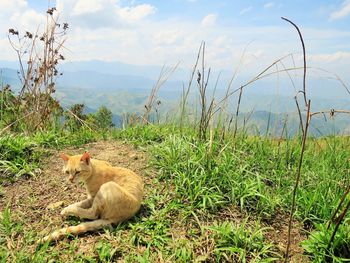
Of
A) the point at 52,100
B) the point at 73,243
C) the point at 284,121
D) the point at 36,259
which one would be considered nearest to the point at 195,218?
the point at 73,243

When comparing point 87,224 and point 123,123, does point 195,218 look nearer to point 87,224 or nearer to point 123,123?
point 87,224

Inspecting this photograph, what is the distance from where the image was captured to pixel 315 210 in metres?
4.53

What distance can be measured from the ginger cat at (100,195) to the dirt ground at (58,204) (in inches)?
5.2

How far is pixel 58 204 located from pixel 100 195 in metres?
0.94

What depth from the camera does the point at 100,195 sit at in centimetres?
379

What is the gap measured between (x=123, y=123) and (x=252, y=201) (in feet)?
13.1

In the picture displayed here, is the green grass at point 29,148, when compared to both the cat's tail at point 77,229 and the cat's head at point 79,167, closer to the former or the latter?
the cat's head at point 79,167

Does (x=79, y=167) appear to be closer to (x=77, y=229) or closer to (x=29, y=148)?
(x=77, y=229)

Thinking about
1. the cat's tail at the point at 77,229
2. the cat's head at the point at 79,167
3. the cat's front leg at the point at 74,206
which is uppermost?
the cat's head at the point at 79,167

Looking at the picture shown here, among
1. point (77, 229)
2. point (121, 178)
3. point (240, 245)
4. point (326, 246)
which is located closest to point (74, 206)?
point (77, 229)

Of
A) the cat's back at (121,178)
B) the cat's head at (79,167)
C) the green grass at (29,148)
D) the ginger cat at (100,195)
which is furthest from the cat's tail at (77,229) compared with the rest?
the green grass at (29,148)

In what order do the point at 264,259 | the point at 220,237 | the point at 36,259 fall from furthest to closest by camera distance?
the point at 220,237, the point at 264,259, the point at 36,259

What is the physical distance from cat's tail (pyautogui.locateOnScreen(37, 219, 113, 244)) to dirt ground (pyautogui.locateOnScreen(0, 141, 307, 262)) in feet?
A: 0.24

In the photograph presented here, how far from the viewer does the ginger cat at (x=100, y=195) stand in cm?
377
